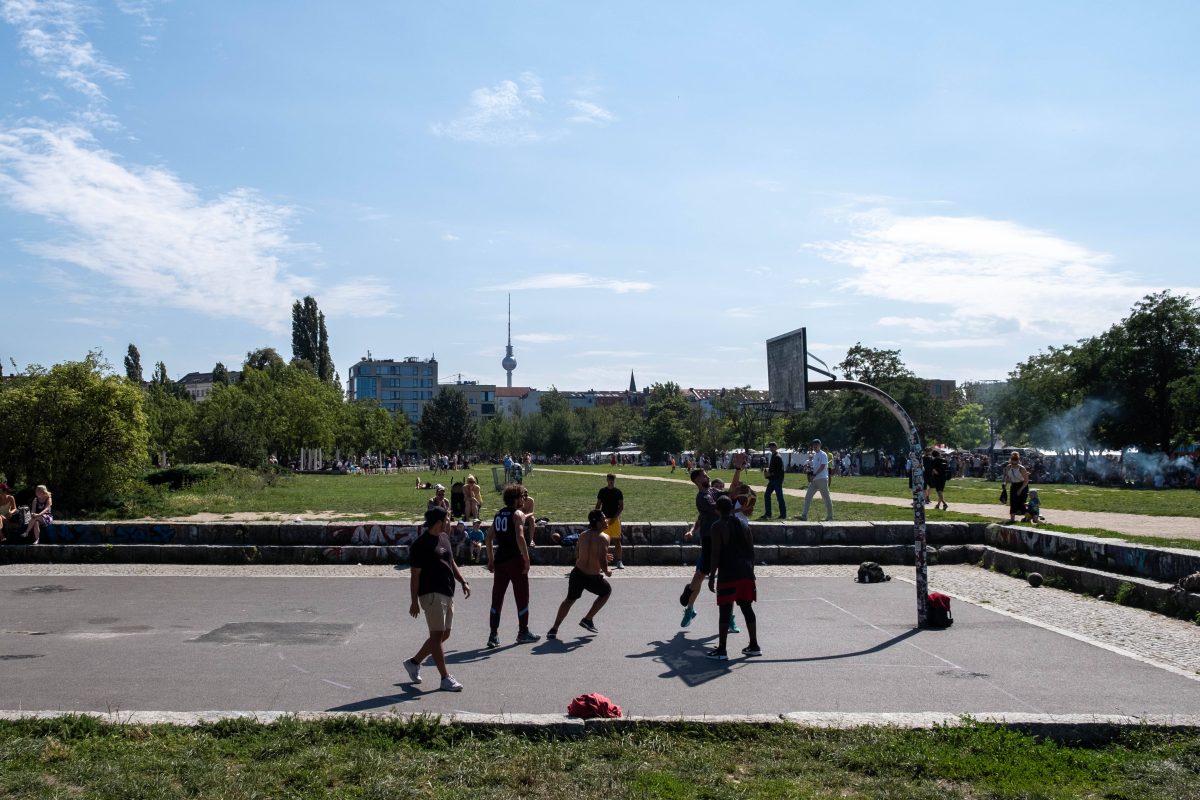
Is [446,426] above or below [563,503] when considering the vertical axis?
above

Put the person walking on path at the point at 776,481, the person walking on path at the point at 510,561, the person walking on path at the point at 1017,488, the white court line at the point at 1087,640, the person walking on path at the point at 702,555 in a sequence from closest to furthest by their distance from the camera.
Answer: the white court line at the point at 1087,640
the person walking on path at the point at 510,561
the person walking on path at the point at 702,555
the person walking on path at the point at 1017,488
the person walking on path at the point at 776,481

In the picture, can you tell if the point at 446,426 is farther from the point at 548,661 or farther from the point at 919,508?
the point at 548,661

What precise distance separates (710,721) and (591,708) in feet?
2.87

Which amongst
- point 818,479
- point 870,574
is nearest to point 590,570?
point 870,574

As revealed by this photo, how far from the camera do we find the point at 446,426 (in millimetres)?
105812

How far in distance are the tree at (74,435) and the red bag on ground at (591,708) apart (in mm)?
22032

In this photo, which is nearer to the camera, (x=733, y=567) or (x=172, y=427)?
(x=733, y=567)

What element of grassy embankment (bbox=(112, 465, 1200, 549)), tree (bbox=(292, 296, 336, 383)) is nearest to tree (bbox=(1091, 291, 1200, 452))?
grassy embankment (bbox=(112, 465, 1200, 549))

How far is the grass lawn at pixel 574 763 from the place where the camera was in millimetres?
6031

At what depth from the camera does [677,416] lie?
4353 inches

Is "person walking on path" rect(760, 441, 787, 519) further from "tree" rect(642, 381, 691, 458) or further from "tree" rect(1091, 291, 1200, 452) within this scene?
"tree" rect(642, 381, 691, 458)

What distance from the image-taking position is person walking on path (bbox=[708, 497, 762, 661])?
1041 cm

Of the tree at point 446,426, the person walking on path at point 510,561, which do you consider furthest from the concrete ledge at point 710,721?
the tree at point 446,426

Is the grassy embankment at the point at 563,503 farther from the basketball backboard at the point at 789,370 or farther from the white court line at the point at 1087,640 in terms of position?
the basketball backboard at the point at 789,370
